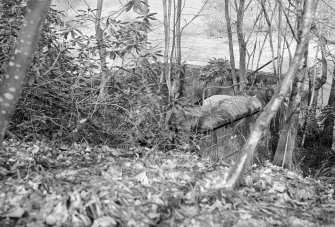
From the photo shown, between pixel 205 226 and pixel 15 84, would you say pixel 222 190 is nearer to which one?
pixel 205 226

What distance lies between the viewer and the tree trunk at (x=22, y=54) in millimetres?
2639

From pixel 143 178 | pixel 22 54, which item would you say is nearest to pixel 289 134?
pixel 143 178

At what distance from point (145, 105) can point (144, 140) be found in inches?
18.0

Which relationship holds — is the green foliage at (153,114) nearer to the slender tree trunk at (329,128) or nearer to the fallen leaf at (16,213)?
the fallen leaf at (16,213)

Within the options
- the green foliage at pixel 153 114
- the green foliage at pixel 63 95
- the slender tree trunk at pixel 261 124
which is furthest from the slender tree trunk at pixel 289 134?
the green foliage at pixel 63 95

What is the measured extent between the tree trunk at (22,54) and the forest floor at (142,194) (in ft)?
2.03

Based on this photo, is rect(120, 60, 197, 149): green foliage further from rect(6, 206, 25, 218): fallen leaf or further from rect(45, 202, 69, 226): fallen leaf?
rect(6, 206, 25, 218): fallen leaf

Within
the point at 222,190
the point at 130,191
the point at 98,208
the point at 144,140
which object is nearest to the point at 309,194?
the point at 222,190

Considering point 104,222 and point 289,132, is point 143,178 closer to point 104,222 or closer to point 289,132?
point 104,222

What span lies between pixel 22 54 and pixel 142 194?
1294 millimetres

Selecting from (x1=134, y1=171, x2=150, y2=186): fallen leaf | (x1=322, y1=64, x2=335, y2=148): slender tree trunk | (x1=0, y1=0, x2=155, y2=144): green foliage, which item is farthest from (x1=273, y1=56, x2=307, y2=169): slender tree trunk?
(x1=322, y1=64, x2=335, y2=148): slender tree trunk

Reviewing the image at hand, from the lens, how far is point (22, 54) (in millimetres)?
2662

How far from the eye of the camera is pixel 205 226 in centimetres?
281

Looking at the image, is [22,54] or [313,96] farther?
[313,96]
